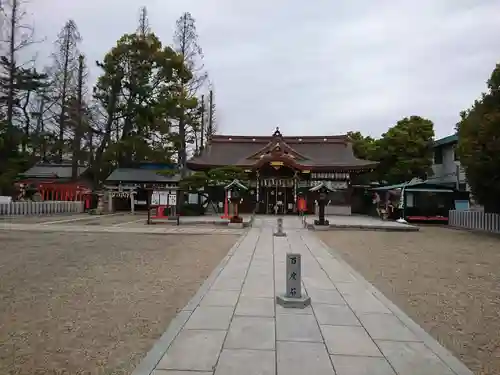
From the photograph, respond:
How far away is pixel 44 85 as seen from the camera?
1283 inches

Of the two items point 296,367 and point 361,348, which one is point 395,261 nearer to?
point 361,348

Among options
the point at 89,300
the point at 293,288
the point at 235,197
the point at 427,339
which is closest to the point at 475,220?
the point at 235,197

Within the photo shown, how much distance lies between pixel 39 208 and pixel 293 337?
1046 inches

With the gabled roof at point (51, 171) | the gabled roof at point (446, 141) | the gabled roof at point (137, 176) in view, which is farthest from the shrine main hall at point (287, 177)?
the gabled roof at point (51, 171)

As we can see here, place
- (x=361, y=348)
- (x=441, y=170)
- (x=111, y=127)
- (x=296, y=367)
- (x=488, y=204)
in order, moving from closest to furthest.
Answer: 1. (x=296, y=367)
2. (x=361, y=348)
3. (x=488, y=204)
4. (x=441, y=170)
5. (x=111, y=127)

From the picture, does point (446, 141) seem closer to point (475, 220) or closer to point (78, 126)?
point (475, 220)

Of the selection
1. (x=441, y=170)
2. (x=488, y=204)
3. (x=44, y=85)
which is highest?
(x=44, y=85)

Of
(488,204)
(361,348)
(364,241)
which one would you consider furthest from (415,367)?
(488,204)

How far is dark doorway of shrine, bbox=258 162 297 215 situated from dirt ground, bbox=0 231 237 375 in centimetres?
2002

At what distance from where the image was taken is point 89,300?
5871mm

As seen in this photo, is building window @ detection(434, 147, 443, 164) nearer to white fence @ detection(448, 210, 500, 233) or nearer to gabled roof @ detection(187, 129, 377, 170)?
gabled roof @ detection(187, 129, 377, 170)

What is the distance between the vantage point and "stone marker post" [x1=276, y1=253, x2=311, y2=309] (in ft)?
17.8

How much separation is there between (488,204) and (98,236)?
16.3 metres

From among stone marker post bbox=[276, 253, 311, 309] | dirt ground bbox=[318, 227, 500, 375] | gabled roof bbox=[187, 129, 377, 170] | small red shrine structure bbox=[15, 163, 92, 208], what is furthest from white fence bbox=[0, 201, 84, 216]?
stone marker post bbox=[276, 253, 311, 309]
